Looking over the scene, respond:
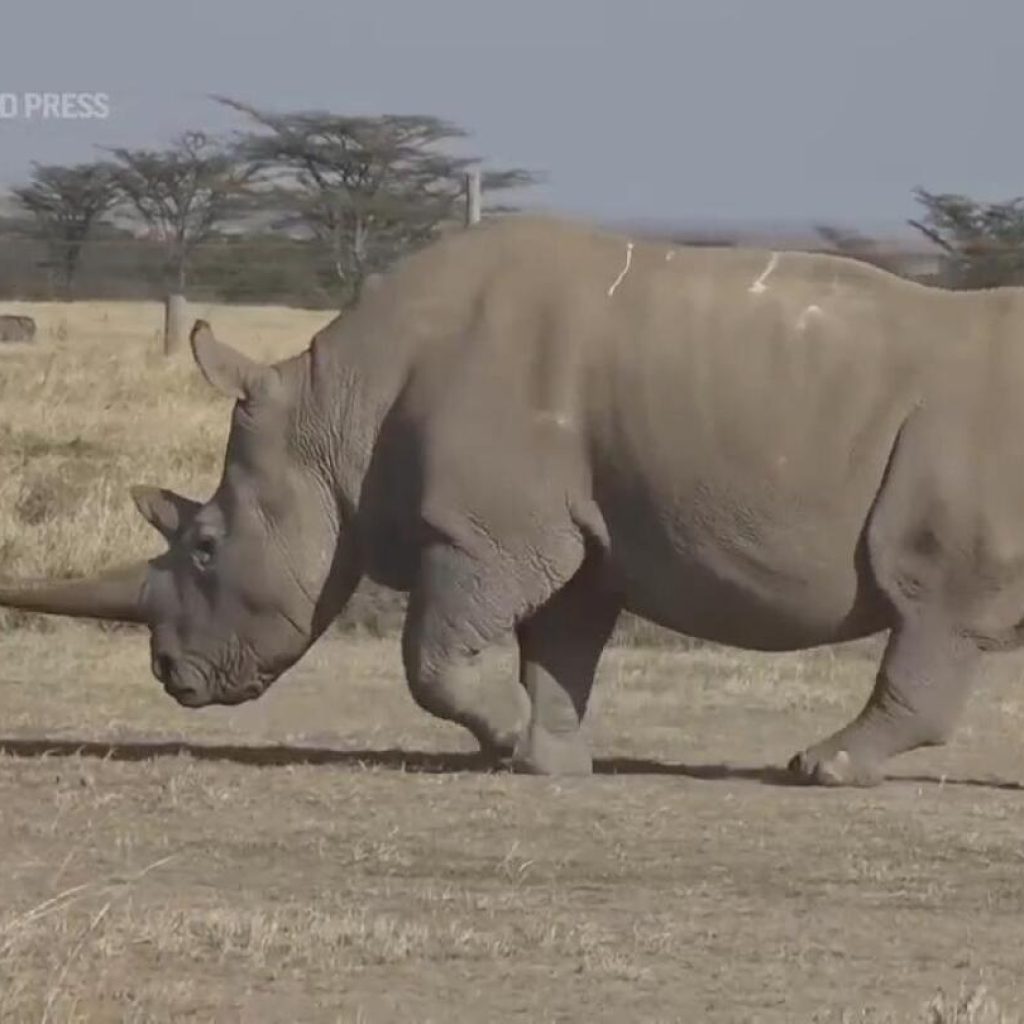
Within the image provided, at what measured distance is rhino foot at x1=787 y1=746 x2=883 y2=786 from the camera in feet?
35.5

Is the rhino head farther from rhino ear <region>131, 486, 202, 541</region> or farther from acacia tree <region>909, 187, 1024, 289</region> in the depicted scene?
acacia tree <region>909, 187, 1024, 289</region>

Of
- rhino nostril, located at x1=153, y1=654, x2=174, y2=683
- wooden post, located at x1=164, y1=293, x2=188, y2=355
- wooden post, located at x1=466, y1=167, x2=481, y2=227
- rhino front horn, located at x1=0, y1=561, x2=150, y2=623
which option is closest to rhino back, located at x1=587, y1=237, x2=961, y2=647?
rhino nostril, located at x1=153, y1=654, x2=174, y2=683

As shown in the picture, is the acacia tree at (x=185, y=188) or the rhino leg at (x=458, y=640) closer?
the rhino leg at (x=458, y=640)

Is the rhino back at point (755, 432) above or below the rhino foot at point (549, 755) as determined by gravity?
above

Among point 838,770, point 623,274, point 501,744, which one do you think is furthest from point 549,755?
point 623,274

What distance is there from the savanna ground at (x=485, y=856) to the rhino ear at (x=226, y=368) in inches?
49.8

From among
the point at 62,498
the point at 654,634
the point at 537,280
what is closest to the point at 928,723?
the point at 537,280

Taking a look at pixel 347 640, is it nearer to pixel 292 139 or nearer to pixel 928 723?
pixel 928 723

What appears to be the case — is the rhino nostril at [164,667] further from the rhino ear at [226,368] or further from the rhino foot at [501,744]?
the rhino foot at [501,744]

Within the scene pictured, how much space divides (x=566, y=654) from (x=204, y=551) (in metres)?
1.29

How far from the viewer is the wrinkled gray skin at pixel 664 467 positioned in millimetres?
10648

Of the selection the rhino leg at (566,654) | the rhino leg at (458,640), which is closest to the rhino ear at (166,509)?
the rhino leg at (458,640)

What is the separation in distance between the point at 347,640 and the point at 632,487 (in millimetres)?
5213

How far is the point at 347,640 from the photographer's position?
1582cm
